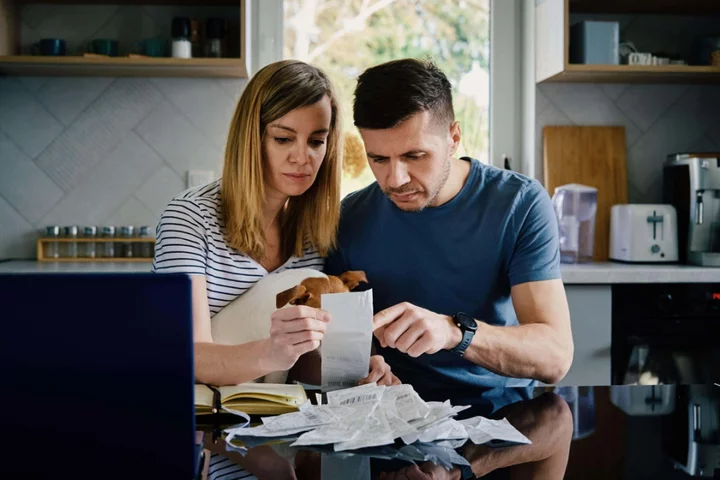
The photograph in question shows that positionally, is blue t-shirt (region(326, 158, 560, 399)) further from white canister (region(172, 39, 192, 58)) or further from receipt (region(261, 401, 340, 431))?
white canister (region(172, 39, 192, 58))

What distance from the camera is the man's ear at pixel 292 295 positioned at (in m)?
1.41

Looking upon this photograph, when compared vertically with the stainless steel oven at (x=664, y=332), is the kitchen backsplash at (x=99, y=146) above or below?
above

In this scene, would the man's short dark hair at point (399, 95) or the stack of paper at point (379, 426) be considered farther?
the man's short dark hair at point (399, 95)

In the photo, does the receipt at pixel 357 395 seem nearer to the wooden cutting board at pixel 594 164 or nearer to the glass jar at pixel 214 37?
the glass jar at pixel 214 37

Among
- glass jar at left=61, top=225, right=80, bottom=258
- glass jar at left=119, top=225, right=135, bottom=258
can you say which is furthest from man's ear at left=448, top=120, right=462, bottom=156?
glass jar at left=61, top=225, right=80, bottom=258

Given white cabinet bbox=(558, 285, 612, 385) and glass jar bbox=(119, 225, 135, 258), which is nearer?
white cabinet bbox=(558, 285, 612, 385)

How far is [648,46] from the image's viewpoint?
343cm

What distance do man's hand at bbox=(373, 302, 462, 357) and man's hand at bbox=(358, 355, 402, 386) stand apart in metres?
0.06

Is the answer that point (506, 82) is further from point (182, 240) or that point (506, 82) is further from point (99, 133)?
point (182, 240)

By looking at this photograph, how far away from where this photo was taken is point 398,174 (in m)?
1.73

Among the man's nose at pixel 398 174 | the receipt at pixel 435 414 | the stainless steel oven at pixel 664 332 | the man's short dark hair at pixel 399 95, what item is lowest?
the stainless steel oven at pixel 664 332

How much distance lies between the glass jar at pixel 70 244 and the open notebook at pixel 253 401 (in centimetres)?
209

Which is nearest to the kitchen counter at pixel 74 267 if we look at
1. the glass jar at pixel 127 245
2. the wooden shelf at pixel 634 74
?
the glass jar at pixel 127 245

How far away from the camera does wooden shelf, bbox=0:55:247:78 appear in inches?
116
